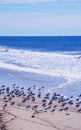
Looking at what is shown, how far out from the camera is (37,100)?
22203 mm

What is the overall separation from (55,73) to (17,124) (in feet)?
57.5

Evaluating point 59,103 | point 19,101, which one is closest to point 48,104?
point 59,103

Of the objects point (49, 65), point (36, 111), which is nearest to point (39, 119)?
point (36, 111)

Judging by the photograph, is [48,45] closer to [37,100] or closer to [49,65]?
[49,65]

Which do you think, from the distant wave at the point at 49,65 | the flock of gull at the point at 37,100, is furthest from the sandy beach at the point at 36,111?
the distant wave at the point at 49,65

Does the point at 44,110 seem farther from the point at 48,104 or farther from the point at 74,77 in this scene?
the point at 74,77

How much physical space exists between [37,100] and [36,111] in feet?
9.83

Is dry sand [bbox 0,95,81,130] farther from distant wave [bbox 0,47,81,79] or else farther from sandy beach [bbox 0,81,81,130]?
distant wave [bbox 0,47,81,79]

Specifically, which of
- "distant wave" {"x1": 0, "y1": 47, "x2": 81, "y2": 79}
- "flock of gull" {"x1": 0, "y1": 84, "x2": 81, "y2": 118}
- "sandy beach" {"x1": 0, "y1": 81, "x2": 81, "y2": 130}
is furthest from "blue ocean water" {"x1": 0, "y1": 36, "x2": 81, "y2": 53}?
"sandy beach" {"x1": 0, "y1": 81, "x2": 81, "y2": 130}

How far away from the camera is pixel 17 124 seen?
54.2ft

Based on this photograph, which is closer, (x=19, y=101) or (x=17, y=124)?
(x=17, y=124)

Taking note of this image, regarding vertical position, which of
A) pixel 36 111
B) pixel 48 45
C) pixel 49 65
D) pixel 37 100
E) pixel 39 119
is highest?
pixel 39 119

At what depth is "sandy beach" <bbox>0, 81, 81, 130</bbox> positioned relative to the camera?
54.2 feet

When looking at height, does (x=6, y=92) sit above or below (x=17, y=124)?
below
